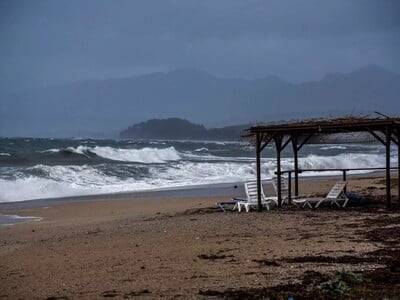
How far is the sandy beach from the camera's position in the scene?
674cm

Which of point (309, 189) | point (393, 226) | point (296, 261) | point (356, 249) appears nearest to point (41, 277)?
point (296, 261)

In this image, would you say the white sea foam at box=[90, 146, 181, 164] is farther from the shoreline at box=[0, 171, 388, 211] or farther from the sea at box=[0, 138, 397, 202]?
the shoreline at box=[0, 171, 388, 211]

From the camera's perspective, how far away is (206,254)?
29.3ft

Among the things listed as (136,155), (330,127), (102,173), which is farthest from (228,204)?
(136,155)

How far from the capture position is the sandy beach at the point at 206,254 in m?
6.74

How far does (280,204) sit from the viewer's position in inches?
624

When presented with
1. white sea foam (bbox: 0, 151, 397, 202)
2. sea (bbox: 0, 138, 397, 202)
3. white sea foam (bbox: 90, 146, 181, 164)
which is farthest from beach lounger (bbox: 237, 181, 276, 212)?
white sea foam (bbox: 90, 146, 181, 164)

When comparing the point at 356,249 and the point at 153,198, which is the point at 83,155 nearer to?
the point at 153,198

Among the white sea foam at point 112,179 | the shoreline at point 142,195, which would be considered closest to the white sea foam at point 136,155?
the white sea foam at point 112,179

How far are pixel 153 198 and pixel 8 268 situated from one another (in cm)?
1209

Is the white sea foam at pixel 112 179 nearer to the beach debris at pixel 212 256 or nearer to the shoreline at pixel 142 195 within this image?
the shoreline at pixel 142 195

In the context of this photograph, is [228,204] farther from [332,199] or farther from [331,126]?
[331,126]

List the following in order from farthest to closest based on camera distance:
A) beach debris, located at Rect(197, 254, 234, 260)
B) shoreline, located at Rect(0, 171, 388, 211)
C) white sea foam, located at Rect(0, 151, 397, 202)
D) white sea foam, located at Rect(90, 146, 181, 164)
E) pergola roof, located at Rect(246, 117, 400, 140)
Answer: white sea foam, located at Rect(90, 146, 181, 164) < white sea foam, located at Rect(0, 151, 397, 202) < shoreline, located at Rect(0, 171, 388, 211) < pergola roof, located at Rect(246, 117, 400, 140) < beach debris, located at Rect(197, 254, 234, 260)

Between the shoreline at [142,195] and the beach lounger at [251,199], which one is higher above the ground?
the beach lounger at [251,199]
